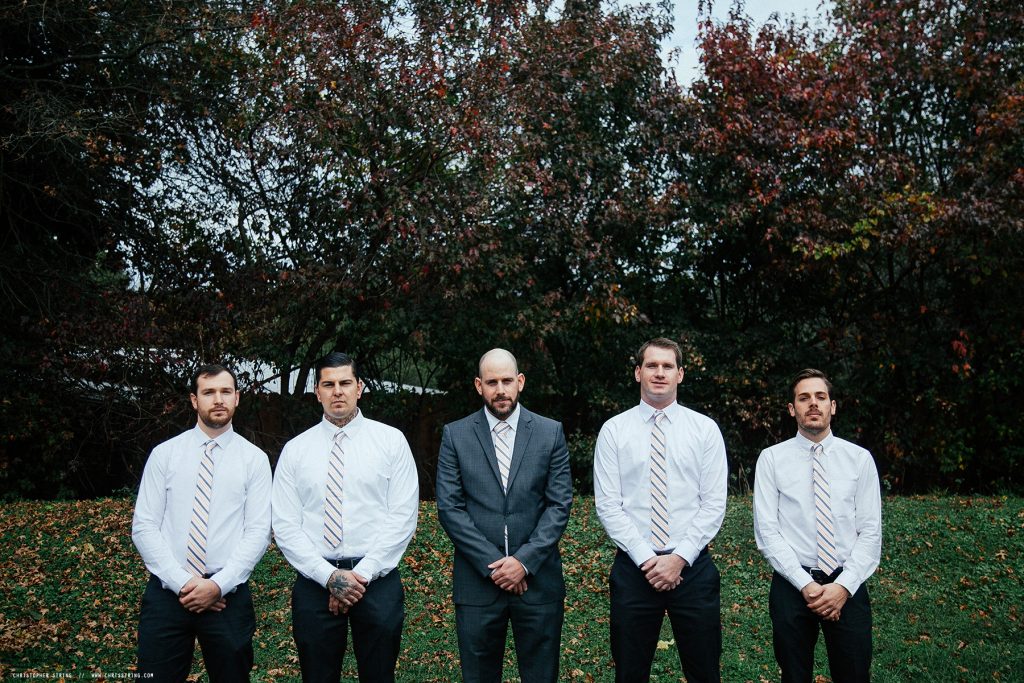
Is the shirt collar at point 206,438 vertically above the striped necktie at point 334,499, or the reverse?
the shirt collar at point 206,438

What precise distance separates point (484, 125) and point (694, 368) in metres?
4.88

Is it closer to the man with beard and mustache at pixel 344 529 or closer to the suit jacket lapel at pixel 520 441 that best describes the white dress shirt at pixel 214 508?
the man with beard and mustache at pixel 344 529

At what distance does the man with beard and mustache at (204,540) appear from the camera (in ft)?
14.0

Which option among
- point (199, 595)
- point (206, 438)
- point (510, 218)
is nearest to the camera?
point (199, 595)

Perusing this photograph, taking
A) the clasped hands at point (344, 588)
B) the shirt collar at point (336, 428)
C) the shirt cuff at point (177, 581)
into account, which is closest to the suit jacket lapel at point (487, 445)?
the shirt collar at point (336, 428)

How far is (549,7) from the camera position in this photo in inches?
493

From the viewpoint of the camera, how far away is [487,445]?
15.6 feet

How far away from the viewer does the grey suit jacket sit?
4527 mm

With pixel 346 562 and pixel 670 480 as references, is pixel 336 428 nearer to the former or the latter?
pixel 346 562

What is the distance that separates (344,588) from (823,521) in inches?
98.8

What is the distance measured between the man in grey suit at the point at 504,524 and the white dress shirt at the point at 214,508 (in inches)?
39.5

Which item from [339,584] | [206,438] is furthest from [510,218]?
[339,584]

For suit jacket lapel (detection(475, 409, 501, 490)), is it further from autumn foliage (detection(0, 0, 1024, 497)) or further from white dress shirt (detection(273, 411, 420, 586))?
autumn foliage (detection(0, 0, 1024, 497))

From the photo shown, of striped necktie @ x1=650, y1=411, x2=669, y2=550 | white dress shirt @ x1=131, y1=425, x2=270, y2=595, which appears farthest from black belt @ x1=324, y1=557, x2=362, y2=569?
striped necktie @ x1=650, y1=411, x2=669, y2=550
